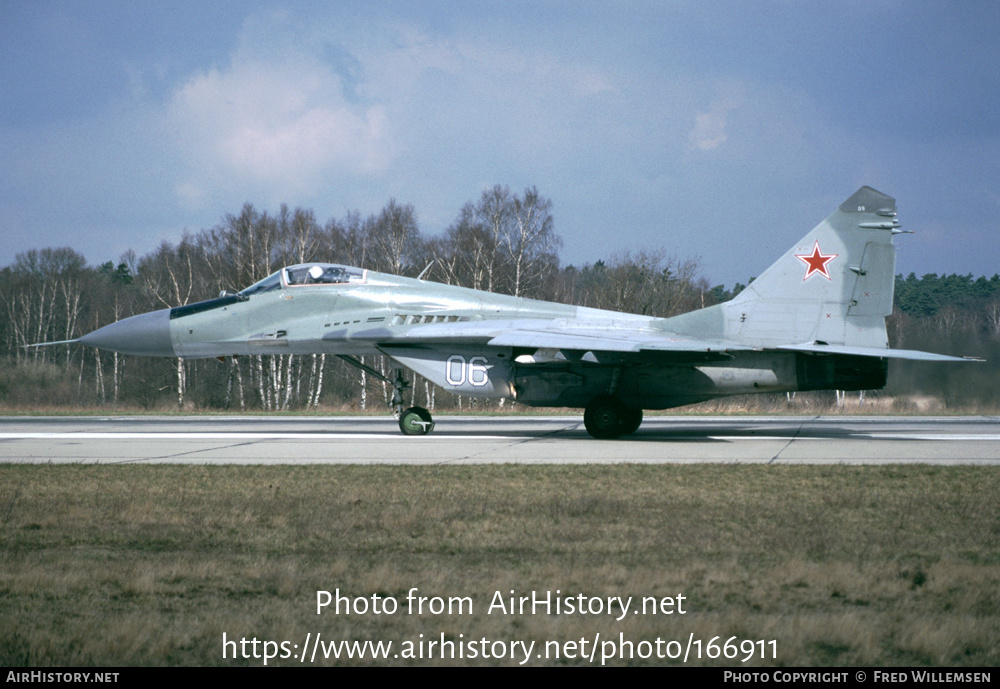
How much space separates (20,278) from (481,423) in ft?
167

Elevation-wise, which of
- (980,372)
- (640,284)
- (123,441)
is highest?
(640,284)

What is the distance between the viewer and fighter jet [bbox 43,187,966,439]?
1639cm

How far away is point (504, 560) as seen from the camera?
20.7 ft

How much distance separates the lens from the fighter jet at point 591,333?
16.4 m

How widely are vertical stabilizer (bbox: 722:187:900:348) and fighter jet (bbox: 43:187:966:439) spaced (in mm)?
21

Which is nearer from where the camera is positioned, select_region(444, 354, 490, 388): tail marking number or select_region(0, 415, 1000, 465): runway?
select_region(0, 415, 1000, 465): runway

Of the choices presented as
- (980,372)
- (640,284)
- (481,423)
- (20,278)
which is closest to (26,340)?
(20,278)

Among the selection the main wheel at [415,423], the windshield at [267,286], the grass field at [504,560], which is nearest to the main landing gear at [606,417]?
the main wheel at [415,423]

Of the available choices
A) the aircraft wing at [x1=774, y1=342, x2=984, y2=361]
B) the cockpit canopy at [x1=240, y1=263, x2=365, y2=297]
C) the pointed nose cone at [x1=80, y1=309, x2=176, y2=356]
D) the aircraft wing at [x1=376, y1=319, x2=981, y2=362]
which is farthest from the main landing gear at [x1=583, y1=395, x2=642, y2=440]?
the pointed nose cone at [x1=80, y1=309, x2=176, y2=356]

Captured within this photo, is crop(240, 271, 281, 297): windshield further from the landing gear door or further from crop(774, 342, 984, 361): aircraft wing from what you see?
crop(774, 342, 984, 361): aircraft wing

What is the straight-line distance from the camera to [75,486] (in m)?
10.2

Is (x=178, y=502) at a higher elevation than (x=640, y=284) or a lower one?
lower

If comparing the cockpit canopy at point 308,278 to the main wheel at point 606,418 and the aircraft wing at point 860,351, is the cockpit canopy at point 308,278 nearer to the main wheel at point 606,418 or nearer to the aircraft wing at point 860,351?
the main wheel at point 606,418
